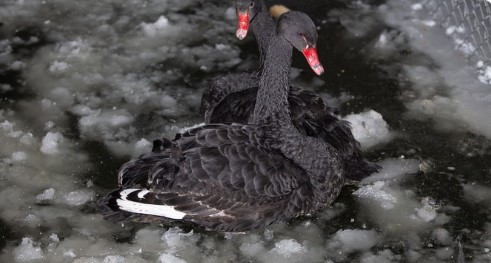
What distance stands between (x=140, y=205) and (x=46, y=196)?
71 centimetres

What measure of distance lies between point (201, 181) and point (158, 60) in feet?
6.42

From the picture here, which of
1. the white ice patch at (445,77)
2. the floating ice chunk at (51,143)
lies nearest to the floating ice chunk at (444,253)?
the white ice patch at (445,77)

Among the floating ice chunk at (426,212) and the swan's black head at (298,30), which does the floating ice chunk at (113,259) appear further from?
the floating ice chunk at (426,212)

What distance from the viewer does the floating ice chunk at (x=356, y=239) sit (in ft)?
13.8

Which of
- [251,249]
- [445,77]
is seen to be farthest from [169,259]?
[445,77]

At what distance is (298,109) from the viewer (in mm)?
4621

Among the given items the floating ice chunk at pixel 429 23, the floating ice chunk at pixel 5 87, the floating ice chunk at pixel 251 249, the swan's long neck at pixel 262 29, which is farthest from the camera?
the floating ice chunk at pixel 429 23

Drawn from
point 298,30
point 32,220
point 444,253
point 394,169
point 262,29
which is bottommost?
point 444,253

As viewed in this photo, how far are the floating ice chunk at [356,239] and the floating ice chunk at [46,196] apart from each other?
1569 mm

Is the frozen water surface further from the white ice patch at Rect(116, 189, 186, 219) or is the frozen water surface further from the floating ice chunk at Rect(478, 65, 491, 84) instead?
the white ice patch at Rect(116, 189, 186, 219)

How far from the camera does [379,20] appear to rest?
6285 millimetres

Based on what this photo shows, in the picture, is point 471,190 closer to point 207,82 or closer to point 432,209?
point 432,209

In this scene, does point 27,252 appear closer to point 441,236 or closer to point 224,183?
point 224,183

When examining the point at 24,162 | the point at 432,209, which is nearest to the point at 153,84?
the point at 24,162
